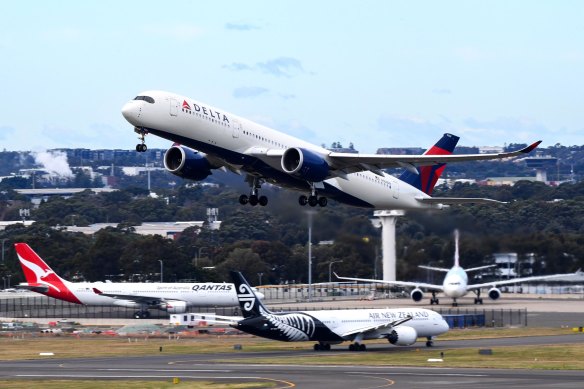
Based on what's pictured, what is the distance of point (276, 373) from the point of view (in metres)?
72.9

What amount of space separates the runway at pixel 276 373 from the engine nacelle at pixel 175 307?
3402 cm

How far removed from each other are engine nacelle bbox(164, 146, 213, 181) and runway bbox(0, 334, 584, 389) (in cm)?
1124

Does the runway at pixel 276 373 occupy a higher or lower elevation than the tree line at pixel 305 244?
lower

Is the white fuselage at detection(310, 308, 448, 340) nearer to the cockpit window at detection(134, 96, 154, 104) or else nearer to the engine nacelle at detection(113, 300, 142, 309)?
the cockpit window at detection(134, 96, 154, 104)

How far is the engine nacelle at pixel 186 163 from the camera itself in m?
74.2

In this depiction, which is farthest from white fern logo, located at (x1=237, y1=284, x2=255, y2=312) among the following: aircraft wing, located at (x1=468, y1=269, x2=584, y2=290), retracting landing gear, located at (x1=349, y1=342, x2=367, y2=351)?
aircraft wing, located at (x1=468, y1=269, x2=584, y2=290)

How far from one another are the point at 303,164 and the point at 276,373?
11706 millimetres

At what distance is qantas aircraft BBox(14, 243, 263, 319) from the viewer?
123m

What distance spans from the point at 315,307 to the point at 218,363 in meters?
51.7

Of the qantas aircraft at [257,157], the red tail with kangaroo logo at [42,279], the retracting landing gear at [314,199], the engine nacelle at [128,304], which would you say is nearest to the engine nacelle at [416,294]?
A: the engine nacelle at [128,304]

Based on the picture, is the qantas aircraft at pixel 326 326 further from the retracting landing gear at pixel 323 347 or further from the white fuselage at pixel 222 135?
the white fuselage at pixel 222 135

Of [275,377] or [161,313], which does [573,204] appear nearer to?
[161,313]

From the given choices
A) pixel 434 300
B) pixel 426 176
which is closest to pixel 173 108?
pixel 426 176

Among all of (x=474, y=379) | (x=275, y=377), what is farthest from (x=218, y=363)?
(x=474, y=379)
